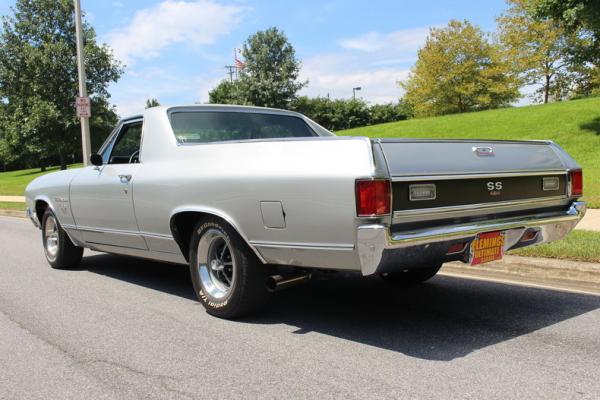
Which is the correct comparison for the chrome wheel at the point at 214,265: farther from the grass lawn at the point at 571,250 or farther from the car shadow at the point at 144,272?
the grass lawn at the point at 571,250

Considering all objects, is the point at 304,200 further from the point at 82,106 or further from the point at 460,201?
the point at 82,106

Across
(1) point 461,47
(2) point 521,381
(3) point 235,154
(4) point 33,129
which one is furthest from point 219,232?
(1) point 461,47

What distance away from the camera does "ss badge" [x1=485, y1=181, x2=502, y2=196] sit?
13.6ft

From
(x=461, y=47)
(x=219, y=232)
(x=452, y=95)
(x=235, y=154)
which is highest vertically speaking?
(x=461, y=47)

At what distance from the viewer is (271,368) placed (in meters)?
3.57

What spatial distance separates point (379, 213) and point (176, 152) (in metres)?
2.19

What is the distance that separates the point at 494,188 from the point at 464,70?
1483 inches

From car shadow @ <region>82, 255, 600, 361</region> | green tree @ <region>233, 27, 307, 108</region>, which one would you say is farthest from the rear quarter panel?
green tree @ <region>233, 27, 307, 108</region>

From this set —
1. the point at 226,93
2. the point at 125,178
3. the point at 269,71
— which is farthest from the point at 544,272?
the point at 226,93

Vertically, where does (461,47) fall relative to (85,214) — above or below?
above

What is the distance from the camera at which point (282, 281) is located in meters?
4.23

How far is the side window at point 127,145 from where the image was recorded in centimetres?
562

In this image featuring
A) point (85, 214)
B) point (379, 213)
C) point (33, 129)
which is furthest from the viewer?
point (33, 129)

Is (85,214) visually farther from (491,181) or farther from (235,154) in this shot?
(491,181)
